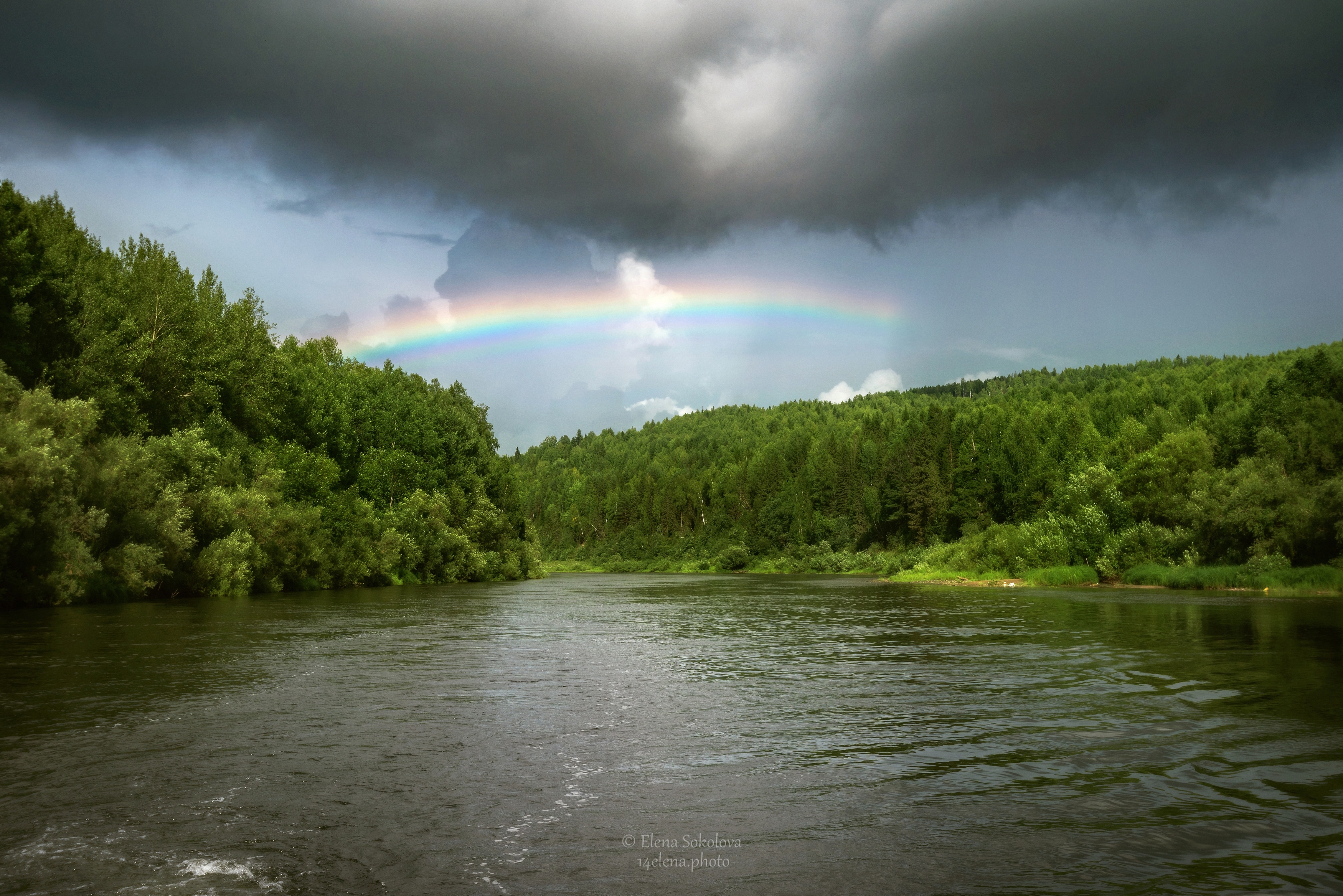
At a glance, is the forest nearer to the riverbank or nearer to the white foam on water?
the riverbank

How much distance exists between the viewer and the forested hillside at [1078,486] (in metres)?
58.3

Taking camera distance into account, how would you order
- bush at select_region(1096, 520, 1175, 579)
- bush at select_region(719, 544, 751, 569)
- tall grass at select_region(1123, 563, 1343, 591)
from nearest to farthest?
1. tall grass at select_region(1123, 563, 1343, 591)
2. bush at select_region(1096, 520, 1175, 579)
3. bush at select_region(719, 544, 751, 569)

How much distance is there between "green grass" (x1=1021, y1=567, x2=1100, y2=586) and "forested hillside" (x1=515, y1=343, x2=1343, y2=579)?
1686 mm

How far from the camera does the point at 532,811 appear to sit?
11.0 meters

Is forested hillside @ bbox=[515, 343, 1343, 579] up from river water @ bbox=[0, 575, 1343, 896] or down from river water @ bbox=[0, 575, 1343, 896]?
up

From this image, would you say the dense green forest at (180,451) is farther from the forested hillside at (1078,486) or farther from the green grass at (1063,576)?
the forested hillside at (1078,486)

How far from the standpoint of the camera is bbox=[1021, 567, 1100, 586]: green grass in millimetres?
71812

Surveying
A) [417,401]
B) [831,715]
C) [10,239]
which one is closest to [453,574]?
[417,401]

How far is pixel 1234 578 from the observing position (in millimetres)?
58375

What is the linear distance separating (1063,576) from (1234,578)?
51.2 feet

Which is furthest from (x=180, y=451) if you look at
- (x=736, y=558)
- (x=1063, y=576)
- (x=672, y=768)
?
(x=736, y=558)

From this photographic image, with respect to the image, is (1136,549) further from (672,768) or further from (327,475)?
(327,475)

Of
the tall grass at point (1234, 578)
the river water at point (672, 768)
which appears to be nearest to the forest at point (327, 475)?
the tall grass at point (1234, 578)

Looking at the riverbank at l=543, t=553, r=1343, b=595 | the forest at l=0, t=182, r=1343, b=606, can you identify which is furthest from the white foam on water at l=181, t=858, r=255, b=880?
the riverbank at l=543, t=553, r=1343, b=595
